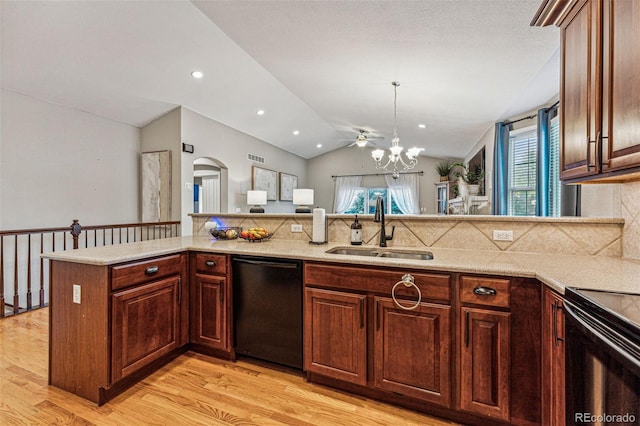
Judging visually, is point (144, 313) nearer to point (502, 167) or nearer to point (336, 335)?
point (336, 335)

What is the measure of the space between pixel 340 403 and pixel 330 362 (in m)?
0.24

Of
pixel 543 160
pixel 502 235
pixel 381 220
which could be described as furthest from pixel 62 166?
pixel 543 160

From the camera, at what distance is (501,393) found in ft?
4.81

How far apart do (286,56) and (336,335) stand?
3328 mm

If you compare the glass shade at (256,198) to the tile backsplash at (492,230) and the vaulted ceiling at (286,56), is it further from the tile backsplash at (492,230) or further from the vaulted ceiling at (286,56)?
the tile backsplash at (492,230)

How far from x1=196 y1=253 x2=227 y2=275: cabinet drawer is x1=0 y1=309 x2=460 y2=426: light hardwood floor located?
71cm

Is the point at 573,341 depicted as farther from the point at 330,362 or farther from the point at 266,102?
the point at 266,102

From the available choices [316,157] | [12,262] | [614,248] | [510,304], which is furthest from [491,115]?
[12,262]

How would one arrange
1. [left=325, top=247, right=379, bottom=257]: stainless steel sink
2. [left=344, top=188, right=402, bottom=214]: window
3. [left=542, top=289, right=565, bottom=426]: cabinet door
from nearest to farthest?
1. [left=542, top=289, right=565, bottom=426]: cabinet door
2. [left=325, top=247, right=379, bottom=257]: stainless steel sink
3. [left=344, top=188, right=402, bottom=214]: window

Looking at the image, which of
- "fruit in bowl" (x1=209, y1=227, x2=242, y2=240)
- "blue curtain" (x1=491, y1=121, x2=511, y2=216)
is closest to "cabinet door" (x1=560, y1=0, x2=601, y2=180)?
"fruit in bowl" (x1=209, y1=227, x2=242, y2=240)

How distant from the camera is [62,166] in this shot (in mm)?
4238

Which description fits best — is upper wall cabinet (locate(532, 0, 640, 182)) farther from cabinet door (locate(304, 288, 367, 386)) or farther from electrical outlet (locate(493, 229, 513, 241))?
cabinet door (locate(304, 288, 367, 386))

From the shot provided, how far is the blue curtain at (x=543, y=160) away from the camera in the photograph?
3.26 m

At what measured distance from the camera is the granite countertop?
4.07ft
